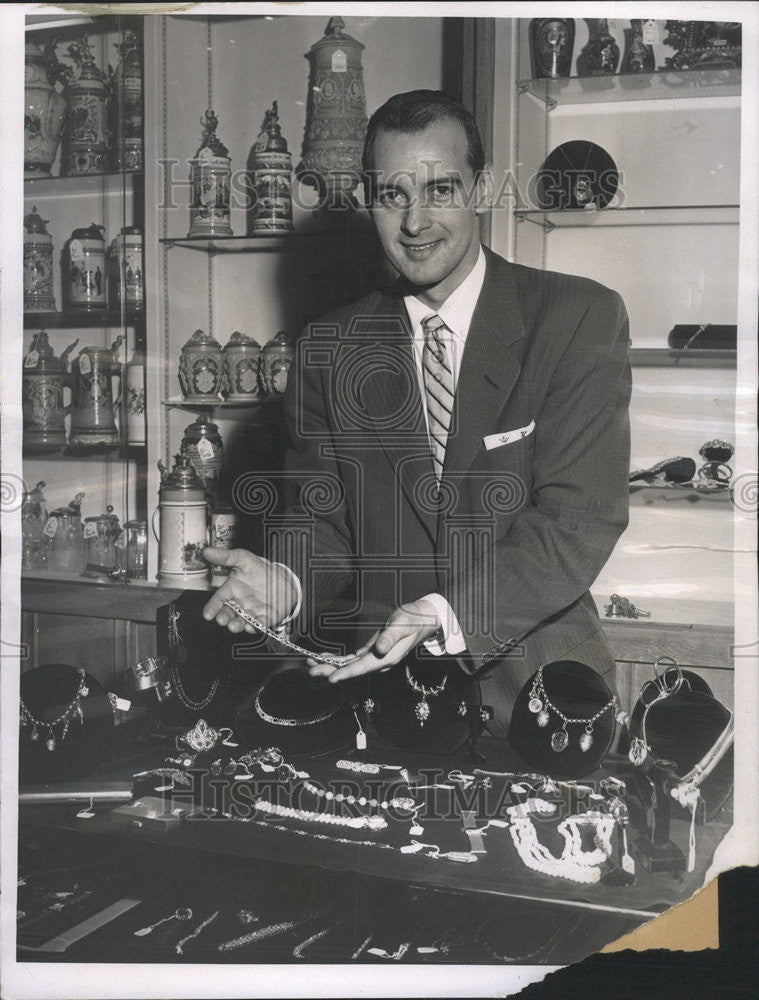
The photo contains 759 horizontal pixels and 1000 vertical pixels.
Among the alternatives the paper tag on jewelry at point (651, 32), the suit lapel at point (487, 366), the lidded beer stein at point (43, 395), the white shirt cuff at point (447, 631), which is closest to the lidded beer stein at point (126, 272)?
the lidded beer stein at point (43, 395)

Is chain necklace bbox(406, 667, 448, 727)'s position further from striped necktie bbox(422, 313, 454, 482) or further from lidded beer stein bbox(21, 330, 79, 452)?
lidded beer stein bbox(21, 330, 79, 452)

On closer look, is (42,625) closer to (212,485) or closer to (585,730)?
(212,485)

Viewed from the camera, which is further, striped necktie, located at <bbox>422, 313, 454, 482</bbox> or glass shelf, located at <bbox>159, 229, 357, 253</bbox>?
glass shelf, located at <bbox>159, 229, 357, 253</bbox>

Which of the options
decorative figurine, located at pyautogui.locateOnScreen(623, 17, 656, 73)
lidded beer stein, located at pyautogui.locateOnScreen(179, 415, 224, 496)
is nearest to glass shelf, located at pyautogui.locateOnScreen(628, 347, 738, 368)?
decorative figurine, located at pyautogui.locateOnScreen(623, 17, 656, 73)

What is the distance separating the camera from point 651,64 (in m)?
1.30

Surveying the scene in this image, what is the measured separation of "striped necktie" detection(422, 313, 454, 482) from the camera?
133cm

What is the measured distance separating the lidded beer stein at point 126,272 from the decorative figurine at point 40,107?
0.52ft

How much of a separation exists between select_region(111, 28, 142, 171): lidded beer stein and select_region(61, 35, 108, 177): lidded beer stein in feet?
0.07

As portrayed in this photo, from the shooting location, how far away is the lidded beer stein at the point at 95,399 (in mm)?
1439

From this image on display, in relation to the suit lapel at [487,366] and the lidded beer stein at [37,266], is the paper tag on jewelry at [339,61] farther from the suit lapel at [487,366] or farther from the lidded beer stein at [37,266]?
the lidded beer stein at [37,266]

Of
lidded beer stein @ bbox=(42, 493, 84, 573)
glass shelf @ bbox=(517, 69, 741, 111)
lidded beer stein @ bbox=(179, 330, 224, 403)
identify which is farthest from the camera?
lidded beer stein @ bbox=(179, 330, 224, 403)

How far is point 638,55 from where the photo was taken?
130cm

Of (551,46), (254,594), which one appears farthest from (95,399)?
(551,46)

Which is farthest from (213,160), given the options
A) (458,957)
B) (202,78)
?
(458,957)
